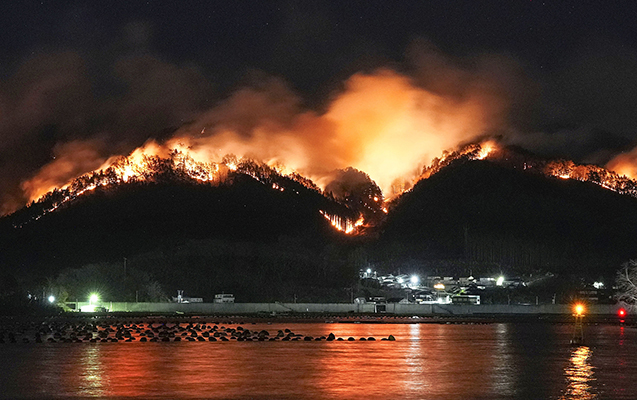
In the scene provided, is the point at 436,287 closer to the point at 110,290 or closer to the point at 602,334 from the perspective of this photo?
the point at 110,290

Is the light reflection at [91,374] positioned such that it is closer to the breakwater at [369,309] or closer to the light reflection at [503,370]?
the light reflection at [503,370]

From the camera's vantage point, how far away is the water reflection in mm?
31172


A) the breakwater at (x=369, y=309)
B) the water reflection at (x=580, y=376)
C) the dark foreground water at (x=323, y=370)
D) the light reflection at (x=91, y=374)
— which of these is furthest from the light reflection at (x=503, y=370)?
the breakwater at (x=369, y=309)

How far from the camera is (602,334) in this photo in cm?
7094

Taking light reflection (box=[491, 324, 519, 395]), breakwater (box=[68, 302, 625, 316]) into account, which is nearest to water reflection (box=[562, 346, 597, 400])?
light reflection (box=[491, 324, 519, 395])

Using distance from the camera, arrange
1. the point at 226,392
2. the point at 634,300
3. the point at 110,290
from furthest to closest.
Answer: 1. the point at 110,290
2. the point at 634,300
3. the point at 226,392

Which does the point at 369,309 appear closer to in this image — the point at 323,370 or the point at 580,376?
the point at 323,370

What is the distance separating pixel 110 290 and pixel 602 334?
9228 cm

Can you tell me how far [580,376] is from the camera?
122 feet

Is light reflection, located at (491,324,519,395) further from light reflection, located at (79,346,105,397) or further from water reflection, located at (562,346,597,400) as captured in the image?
light reflection, located at (79,346,105,397)

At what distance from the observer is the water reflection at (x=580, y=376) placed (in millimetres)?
31172

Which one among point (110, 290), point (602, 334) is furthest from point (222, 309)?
point (602, 334)

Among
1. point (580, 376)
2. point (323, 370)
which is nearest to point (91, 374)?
point (323, 370)

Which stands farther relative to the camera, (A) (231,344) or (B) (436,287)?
(B) (436,287)
